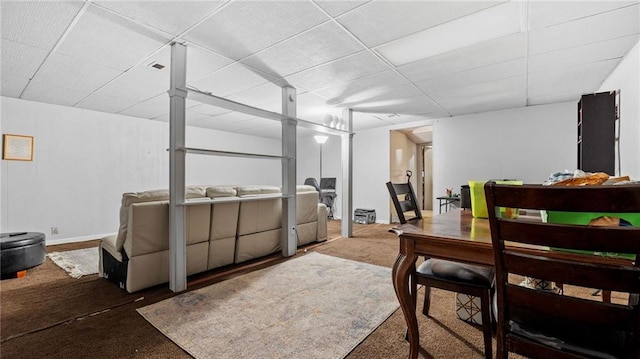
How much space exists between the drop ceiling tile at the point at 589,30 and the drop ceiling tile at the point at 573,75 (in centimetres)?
73

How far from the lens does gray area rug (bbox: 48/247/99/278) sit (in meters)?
2.97

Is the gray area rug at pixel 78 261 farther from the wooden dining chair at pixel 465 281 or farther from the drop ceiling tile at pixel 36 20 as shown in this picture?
the wooden dining chair at pixel 465 281

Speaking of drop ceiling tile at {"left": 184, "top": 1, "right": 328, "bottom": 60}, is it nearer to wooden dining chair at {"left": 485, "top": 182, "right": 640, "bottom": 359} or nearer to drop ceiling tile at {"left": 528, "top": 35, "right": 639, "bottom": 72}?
wooden dining chair at {"left": 485, "top": 182, "right": 640, "bottom": 359}

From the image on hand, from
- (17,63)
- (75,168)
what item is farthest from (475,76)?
(75,168)

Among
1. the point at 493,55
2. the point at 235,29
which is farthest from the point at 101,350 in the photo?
the point at 493,55

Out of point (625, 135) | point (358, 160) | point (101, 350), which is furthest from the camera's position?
point (358, 160)

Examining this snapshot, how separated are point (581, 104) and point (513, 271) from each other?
333 centimetres

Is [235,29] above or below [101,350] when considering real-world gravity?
above

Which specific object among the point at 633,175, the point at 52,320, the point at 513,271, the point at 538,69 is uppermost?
the point at 538,69

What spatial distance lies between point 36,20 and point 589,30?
4.83 meters

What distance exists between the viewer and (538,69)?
308 centimetres

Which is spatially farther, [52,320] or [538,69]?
[538,69]

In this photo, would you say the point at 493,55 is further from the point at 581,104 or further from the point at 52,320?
the point at 52,320

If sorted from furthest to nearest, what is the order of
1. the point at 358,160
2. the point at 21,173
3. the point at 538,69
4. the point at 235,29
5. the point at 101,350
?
the point at 358,160, the point at 21,173, the point at 538,69, the point at 235,29, the point at 101,350
